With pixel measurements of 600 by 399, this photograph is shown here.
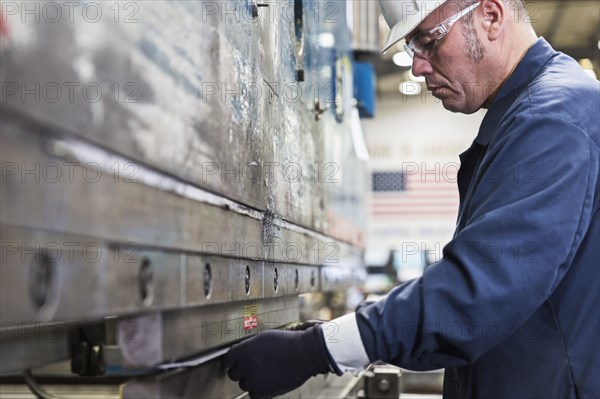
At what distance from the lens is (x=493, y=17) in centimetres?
154

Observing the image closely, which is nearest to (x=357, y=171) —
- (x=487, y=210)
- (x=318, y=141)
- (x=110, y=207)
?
(x=318, y=141)

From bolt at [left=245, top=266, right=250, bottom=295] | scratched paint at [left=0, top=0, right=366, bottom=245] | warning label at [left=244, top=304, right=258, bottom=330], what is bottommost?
warning label at [left=244, top=304, right=258, bottom=330]

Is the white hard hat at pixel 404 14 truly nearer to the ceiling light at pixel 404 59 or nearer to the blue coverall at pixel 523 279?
the ceiling light at pixel 404 59

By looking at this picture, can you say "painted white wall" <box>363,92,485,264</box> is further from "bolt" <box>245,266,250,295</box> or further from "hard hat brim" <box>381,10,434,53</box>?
"bolt" <box>245,266,250,295</box>

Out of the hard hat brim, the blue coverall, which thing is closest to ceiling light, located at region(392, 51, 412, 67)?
the hard hat brim

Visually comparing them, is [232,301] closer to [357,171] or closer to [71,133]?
[71,133]

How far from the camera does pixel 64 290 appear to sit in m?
0.77

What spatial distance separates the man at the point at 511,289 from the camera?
1223mm

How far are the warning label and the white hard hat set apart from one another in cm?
68

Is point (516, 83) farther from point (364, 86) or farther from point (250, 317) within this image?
point (364, 86)

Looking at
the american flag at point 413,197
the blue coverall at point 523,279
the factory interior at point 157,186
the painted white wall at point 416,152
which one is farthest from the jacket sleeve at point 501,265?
the american flag at point 413,197

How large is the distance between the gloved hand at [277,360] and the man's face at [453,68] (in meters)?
0.65

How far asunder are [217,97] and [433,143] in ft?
32.4

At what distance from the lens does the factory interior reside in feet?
2.41
